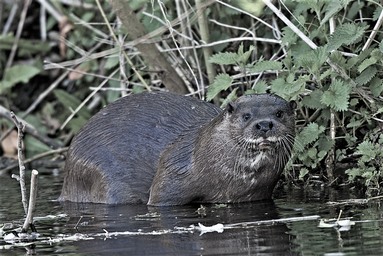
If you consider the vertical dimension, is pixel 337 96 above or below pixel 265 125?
above

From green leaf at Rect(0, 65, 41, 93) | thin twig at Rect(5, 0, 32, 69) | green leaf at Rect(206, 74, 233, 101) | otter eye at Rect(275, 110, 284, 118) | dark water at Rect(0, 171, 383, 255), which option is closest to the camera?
dark water at Rect(0, 171, 383, 255)

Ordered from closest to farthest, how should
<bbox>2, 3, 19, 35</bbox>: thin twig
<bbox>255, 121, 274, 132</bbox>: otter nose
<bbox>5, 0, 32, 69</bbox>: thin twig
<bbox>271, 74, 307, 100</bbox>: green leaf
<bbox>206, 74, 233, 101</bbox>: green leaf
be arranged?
<bbox>255, 121, 274, 132</bbox>: otter nose → <bbox>271, 74, 307, 100</bbox>: green leaf → <bbox>206, 74, 233, 101</bbox>: green leaf → <bbox>5, 0, 32, 69</bbox>: thin twig → <bbox>2, 3, 19, 35</bbox>: thin twig

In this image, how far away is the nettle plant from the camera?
572cm

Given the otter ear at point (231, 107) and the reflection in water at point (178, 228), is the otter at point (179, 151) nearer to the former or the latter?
the otter ear at point (231, 107)

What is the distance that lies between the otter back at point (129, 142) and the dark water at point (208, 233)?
168mm

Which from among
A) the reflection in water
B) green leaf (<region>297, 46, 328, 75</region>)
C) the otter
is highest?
green leaf (<region>297, 46, 328, 75</region>)

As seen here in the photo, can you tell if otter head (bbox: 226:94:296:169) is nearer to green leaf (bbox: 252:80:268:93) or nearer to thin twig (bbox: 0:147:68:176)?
green leaf (bbox: 252:80:268:93)

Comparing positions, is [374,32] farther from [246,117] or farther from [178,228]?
[178,228]

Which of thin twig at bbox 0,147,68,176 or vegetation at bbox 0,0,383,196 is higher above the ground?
vegetation at bbox 0,0,383,196

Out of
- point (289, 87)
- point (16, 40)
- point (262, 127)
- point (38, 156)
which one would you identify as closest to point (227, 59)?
point (289, 87)

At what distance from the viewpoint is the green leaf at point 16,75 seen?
867 centimetres

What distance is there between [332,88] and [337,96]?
0.08 metres

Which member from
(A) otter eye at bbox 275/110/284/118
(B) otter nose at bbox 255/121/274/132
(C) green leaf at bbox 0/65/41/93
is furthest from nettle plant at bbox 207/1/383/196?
(C) green leaf at bbox 0/65/41/93

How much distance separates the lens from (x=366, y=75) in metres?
5.84
